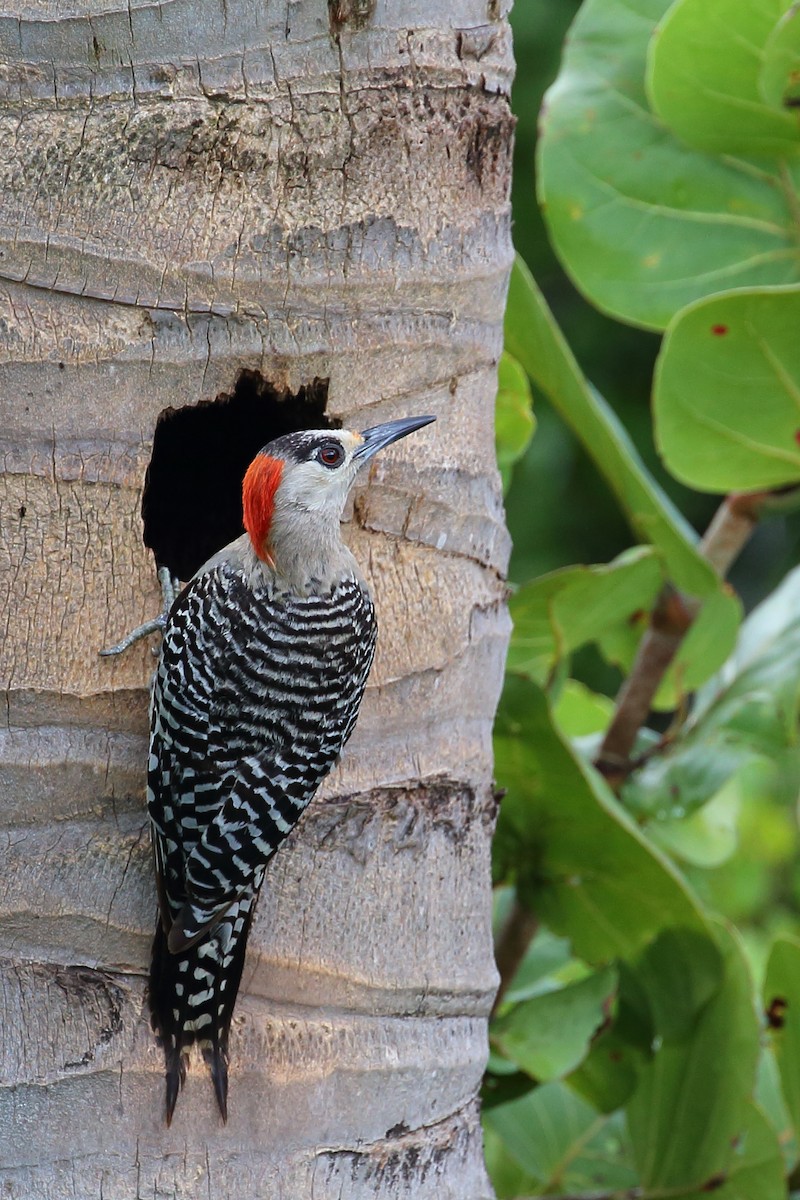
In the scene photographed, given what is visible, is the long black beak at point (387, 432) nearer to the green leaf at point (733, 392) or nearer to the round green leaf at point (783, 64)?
the green leaf at point (733, 392)

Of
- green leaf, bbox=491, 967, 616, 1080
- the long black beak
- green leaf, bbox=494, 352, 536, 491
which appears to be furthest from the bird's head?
green leaf, bbox=491, 967, 616, 1080

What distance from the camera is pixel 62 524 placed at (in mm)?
1601

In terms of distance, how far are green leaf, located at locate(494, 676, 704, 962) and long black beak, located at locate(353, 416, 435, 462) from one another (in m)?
0.48

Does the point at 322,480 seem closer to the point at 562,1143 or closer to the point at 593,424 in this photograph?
the point at 593,424

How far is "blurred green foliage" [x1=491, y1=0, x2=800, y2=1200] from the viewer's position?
2.13 meters

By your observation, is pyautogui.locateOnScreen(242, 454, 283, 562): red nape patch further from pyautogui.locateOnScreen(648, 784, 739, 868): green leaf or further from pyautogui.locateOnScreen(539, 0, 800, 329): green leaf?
pyautogui.locateOnScreen(648, 784, 739, 868): green leaf

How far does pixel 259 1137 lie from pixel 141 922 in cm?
29

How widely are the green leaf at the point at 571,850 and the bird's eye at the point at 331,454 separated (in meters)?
0.43

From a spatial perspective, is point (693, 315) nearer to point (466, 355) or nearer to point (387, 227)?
point (466, 355)

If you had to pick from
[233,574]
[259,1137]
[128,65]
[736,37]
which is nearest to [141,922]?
[259,1137]

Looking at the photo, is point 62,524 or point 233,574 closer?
point 62,524

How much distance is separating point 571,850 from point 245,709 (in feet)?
2.05

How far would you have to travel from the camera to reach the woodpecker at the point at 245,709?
1.62 meters

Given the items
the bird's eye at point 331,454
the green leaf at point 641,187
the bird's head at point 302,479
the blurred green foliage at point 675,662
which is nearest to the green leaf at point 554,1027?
the blurred green foliage at point 675,662
